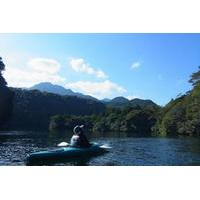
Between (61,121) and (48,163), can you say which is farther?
(61,121)

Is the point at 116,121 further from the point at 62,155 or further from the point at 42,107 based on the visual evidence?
the point at 62,155

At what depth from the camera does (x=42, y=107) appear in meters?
82.6

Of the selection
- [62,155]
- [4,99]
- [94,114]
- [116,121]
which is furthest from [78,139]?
[94,114]

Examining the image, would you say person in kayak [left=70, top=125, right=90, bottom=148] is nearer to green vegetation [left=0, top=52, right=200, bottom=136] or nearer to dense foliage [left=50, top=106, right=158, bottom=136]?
green vegetation [left=0, top=52, right=200, bottom=136]

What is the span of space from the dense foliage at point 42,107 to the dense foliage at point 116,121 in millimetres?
2734

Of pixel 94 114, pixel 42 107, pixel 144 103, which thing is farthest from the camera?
pixel 144 103

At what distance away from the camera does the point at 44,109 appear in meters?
82.1

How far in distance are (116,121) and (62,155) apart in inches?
2230

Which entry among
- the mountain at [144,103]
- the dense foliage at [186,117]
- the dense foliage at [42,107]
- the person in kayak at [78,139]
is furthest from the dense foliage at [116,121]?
the person in kayak at [78,139]

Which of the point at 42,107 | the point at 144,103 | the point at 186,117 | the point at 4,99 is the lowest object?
the point at 186,117

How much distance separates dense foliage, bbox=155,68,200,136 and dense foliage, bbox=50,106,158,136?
842cm
